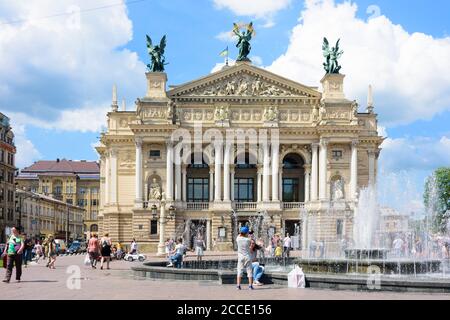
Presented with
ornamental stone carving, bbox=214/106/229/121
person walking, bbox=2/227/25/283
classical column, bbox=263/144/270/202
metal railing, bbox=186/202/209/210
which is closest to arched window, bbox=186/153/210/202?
metal railing, bbox=186/202/209/210

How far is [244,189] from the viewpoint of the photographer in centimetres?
8538

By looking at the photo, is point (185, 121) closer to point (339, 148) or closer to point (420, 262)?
point (339, 148)

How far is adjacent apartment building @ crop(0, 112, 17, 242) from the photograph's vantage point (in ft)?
343

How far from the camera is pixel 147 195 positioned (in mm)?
80250

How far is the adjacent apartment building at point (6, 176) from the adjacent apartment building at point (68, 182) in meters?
51.6

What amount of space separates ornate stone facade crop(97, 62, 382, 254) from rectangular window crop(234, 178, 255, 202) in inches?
109

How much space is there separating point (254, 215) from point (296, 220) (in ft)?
16.8

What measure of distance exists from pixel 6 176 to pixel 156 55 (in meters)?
39.3

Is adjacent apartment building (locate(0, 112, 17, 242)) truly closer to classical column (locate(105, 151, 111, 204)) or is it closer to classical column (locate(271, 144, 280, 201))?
classical column (locate(105, 151, 111, 204))

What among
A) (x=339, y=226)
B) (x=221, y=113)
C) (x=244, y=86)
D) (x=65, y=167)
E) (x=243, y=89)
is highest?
(x=244, y=86)

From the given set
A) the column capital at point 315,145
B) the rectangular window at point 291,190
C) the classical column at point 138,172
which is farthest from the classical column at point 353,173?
the classical column at point 138,172

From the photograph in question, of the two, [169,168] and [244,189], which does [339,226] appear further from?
[169,168]

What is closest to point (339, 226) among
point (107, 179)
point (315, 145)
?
point (315, 145)
